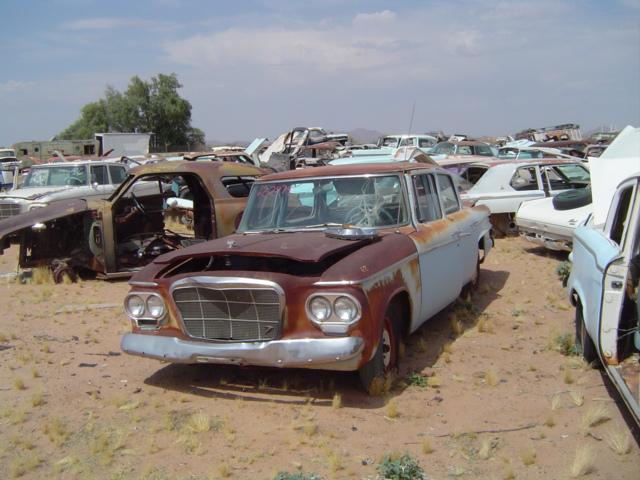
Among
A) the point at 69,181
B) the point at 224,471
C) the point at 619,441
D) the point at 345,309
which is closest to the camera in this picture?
the point at 224,471

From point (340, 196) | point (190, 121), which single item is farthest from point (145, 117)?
point (340, 196)

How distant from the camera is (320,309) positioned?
14.8 feet

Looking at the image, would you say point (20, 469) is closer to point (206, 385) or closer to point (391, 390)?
point (206, 385)

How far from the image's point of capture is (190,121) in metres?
62.5

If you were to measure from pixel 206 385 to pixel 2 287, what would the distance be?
18.6 ft

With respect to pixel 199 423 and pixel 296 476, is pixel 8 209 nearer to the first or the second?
pixel 199 423

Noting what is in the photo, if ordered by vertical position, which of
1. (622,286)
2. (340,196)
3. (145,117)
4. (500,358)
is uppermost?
(145,117)

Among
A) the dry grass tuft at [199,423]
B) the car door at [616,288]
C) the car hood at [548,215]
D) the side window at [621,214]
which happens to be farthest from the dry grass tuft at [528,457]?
the car hood at [548,215]

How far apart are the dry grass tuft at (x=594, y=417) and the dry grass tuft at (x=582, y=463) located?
44 cm

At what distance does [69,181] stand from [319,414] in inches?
485

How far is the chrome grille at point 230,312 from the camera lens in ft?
15.2

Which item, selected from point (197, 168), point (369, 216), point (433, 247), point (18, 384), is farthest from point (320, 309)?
point (197, 168)

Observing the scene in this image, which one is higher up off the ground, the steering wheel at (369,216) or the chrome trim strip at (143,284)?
the steering wheel at (369,216)

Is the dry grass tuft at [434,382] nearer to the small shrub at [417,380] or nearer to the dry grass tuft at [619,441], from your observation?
the small shrub at [417,380]
